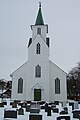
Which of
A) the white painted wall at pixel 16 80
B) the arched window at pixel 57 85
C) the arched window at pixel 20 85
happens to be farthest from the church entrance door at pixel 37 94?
the arched window at pixel 57 85

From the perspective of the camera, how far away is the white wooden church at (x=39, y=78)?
30.3 meters

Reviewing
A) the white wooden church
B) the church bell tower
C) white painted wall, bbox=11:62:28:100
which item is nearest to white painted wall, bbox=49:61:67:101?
the white wooden church

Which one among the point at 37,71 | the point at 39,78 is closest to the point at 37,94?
the point at 39,78

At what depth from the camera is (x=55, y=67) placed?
3156 cm

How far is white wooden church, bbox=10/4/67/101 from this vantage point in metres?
30.3

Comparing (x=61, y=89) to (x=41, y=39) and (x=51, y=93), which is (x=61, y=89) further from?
(x=41, y=39)

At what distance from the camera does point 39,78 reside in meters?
30.8

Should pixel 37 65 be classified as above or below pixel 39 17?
below

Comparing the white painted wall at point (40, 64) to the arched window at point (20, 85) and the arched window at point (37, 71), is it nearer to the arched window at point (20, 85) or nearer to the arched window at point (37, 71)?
the arched window at point (37, 71)

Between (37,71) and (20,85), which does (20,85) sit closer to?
(20,85)

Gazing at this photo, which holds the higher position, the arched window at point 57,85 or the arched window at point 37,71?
the arched window at point 37,71

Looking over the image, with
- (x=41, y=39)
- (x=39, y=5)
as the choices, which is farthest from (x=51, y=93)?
(x=39, y=5)

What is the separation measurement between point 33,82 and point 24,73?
2133mm

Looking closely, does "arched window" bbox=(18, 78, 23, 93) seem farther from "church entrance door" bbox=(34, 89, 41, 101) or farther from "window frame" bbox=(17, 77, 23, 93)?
"church entrance door" bbox=(34, 89, 41, 101)
